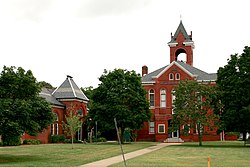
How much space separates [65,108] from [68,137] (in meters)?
4.33

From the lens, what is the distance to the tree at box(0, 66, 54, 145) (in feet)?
86.9

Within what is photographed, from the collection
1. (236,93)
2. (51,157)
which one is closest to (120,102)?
(236,93)

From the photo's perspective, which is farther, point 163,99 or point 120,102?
point 163,99

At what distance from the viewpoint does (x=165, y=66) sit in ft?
234

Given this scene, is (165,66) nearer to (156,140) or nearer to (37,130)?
(156,140)

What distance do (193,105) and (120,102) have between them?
9321mm

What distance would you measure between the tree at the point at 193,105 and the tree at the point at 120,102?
18.0ft

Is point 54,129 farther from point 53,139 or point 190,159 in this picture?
point 190,159

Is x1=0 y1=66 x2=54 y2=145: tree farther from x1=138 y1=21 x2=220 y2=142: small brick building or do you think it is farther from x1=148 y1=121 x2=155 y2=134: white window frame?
x1=148 y1=121 x2=155 y2=134: white window frame

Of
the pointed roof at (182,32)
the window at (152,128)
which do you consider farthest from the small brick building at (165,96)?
the pointed roof at (182,32)

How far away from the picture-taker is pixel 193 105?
167 ft

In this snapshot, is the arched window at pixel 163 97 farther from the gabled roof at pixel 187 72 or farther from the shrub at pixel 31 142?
the shrub at pixel 31 142

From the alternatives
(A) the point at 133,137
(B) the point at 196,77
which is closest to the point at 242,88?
(B) the point at 196,77

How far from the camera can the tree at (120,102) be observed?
54.5 metres
